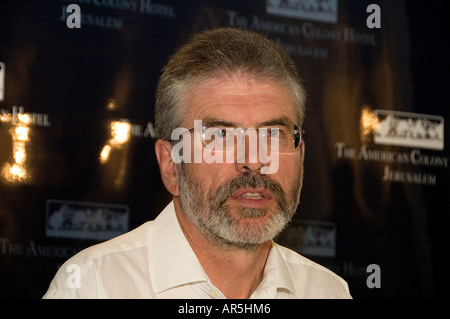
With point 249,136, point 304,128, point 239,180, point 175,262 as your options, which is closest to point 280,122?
point 249,136

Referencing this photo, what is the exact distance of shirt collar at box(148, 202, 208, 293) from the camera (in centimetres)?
198

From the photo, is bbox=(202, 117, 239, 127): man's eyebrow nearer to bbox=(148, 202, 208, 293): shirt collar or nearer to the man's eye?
the man's eye

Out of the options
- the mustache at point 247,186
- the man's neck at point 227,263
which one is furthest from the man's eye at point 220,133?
the man's neck at point 227,263

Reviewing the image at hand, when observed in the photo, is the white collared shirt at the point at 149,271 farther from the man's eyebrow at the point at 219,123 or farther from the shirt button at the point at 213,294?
the man's eyebrow at the point at 219,123

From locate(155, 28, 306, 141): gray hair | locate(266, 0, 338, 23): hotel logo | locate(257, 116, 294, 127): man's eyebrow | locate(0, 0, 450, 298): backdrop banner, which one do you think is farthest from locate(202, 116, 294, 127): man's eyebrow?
locate(266, 0, 338, 23): hotel logo

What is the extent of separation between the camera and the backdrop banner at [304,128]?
2451 mm

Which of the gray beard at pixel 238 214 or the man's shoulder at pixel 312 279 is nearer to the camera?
the gray beard at pixel 238 214

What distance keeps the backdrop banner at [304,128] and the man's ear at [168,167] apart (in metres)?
0.42

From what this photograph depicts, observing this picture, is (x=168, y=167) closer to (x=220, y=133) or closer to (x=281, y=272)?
(x=220, y=133)

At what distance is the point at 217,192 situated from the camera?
78.5 inches

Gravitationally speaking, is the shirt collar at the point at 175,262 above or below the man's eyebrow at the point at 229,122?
below

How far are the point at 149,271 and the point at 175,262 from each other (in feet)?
0.26
